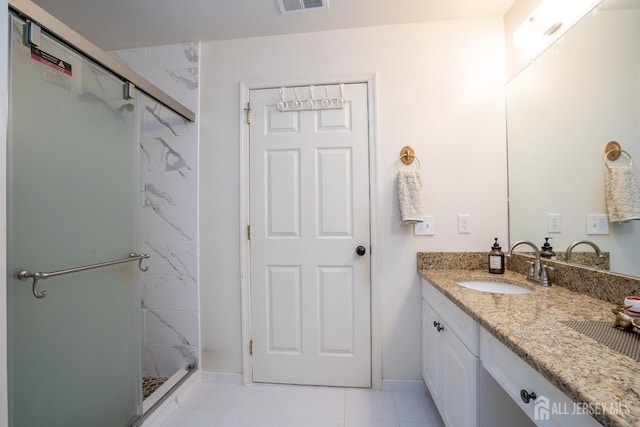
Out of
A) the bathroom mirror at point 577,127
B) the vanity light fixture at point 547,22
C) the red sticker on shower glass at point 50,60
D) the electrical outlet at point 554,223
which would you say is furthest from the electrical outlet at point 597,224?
the red sticker on shower glass at point 50,60

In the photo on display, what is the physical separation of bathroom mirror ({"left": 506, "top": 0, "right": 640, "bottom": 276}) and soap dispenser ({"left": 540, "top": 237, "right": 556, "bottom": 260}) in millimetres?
27

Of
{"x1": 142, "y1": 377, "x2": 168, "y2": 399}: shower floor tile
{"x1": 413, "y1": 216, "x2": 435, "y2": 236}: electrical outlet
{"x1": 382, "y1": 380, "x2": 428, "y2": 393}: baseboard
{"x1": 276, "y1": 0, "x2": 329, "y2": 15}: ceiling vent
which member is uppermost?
{"x1": 276, "y1": 0, "x2": 329, "y2": 15}: ceiling vent

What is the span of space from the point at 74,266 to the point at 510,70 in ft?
8.42

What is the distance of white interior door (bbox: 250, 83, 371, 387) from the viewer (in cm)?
172

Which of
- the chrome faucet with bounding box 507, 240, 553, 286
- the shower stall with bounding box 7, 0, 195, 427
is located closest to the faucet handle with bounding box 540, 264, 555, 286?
the chrome faucet with bounding box 507, 240, 553, 286

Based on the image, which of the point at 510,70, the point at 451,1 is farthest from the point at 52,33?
the point at 510,70

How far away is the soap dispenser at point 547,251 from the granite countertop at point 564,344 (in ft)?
0.61

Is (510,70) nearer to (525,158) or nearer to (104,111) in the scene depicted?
(525,158)

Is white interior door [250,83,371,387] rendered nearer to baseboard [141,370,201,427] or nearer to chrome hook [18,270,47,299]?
baseboard [141,370,201,427]

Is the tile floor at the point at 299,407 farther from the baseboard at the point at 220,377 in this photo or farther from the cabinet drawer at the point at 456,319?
the cabinet drawer at the point at 456,319

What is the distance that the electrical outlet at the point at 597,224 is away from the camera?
106 cm

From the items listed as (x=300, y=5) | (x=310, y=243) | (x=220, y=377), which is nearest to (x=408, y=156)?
(x=310, y=243)

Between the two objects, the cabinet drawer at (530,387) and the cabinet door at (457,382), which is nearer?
the cabinet drawer at (530,387)

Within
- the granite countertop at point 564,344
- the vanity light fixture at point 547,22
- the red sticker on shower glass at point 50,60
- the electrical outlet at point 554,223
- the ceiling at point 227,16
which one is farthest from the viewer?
the ceiling at point 227,16
